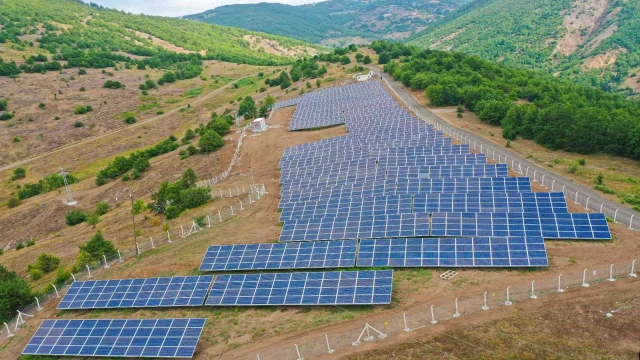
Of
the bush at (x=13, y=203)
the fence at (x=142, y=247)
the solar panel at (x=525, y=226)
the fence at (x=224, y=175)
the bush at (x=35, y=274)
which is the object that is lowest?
the bush at (x=13, y=203)

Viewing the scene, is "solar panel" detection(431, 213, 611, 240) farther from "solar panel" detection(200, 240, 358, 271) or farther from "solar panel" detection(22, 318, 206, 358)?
"solar panel" detection(22, 318, 206, 358)

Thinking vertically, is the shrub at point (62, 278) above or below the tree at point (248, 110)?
below

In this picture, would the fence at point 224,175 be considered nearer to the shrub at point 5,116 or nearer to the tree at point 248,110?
the tree at point 248,110

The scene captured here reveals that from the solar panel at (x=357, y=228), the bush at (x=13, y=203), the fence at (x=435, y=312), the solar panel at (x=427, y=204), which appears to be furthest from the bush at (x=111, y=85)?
the fence at (x=435, y=312)

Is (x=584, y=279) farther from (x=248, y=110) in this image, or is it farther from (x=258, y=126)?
(x=248, y=110)

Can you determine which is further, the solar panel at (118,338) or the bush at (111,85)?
the bush at (111,85)

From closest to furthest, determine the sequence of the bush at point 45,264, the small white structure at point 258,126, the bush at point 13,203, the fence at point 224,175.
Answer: the bush at point 45,264
the fence at point 224,175
the bush at point 13,203
the small white structure at point 258,126
